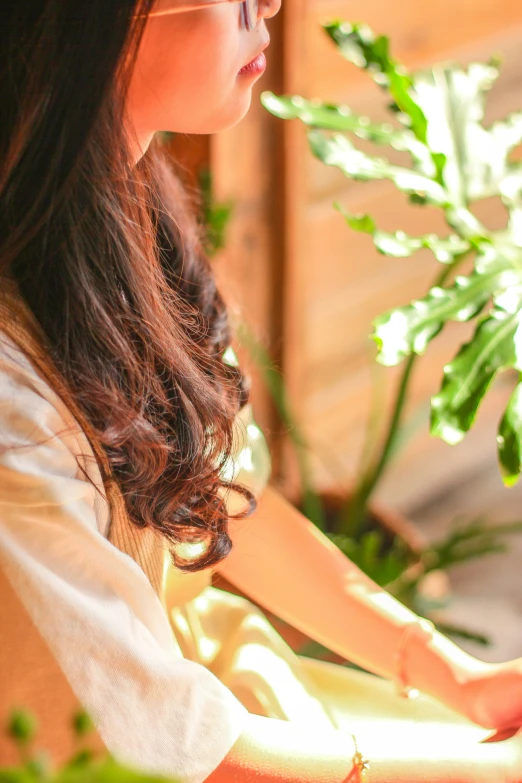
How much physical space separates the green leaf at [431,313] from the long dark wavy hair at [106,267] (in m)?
0.15

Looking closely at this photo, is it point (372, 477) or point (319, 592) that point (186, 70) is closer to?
point (319, 592)

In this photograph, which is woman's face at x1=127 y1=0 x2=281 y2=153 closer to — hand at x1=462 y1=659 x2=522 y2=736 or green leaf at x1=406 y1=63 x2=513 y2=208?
green leaf at x1=406 y1=63 x2=513 y2=208

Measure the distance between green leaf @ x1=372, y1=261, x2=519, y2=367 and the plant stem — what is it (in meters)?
0.31

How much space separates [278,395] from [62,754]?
99cm

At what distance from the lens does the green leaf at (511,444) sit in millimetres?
733

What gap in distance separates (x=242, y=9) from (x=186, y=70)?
71mm

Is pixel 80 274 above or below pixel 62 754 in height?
A: above

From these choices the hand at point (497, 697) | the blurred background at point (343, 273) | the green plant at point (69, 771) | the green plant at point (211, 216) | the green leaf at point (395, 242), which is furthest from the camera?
the blurred background at point (343, 273)

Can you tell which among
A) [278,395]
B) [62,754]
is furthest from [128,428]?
[278,395]

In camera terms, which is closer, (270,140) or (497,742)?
(497,742)

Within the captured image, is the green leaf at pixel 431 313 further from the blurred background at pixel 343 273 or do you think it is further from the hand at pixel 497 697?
the blurred background at pixel 343 273

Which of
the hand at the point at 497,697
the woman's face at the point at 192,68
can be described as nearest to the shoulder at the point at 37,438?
the woman's face at the point at 192,68

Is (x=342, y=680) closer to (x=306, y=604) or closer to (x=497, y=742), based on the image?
(x=306, y=604)

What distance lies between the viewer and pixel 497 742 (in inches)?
29.7
